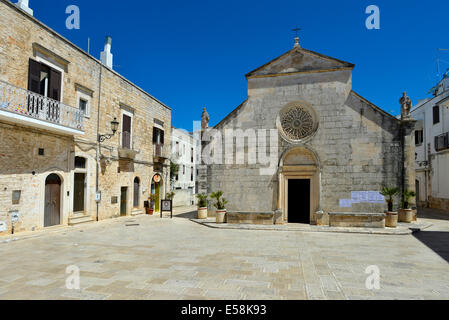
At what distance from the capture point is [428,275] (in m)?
6.13

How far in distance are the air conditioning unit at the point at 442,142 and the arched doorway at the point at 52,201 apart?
2504 centimetres

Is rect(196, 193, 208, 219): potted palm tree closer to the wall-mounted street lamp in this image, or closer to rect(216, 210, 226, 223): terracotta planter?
rect(216, 210, 226, 223): terracotta planter

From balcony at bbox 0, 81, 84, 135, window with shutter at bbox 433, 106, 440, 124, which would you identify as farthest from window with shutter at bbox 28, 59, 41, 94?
window with shutter at bbox 433, 106, 440, 124

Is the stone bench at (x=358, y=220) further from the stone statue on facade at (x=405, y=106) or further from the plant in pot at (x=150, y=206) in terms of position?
the plant in pot at (x=150, y=206)

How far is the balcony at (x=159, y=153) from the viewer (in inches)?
825

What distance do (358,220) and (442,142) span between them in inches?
551

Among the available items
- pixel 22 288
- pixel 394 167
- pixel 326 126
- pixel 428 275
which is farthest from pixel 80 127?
pixel 394 167

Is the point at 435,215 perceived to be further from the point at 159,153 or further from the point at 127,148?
the point at 127,148

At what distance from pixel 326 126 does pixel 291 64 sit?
13.2 ft

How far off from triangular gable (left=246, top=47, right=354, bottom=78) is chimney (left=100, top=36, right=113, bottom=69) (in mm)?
8977

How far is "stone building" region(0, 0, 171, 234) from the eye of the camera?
10477mm

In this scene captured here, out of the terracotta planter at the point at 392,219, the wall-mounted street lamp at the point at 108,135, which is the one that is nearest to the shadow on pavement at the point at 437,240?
the terracotta planter at the point at 392,219
